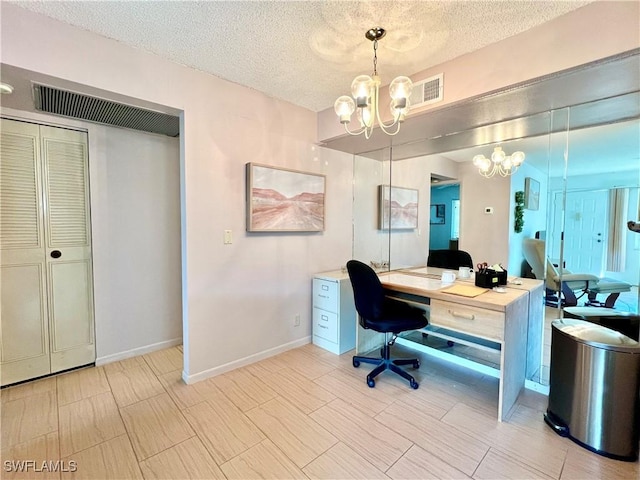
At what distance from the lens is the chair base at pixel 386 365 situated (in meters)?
2.35

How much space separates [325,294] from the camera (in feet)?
9.98

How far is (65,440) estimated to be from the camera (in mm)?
1741

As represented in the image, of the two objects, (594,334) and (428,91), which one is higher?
(428,91)

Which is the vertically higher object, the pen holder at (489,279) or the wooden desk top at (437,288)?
the pen holder at (489,279)

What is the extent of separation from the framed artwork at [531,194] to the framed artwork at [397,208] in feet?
3.36

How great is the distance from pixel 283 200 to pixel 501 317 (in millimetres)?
2023

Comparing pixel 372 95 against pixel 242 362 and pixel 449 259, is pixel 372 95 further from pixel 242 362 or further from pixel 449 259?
pixel 242 362

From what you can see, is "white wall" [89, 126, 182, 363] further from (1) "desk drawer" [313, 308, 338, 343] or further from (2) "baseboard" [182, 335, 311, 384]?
(1) "desk drawer" [313, 308, 338, 343]

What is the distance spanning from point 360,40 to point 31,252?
2985mm

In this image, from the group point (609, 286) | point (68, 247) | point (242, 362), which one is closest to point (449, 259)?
point (609, 286)

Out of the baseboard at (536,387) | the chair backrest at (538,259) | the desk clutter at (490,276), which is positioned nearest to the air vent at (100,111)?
the desk clutter at (490,276)

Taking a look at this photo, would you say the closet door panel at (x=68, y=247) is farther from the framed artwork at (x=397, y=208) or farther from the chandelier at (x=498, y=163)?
the chandelier at (x=498, y=163)

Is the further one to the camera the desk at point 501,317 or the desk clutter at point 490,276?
the desk clutter at point 490,276

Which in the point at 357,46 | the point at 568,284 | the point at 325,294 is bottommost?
the point at 325,294
